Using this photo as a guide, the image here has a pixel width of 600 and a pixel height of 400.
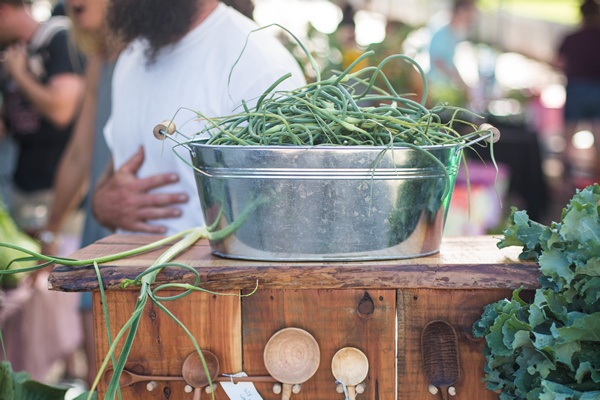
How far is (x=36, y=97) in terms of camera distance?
2.39 metres

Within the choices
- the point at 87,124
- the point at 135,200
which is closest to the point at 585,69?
the point at 87,124

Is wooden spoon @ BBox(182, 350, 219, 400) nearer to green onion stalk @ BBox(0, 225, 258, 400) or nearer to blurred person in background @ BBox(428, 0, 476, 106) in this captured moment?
green onion stalk @ BBox(0, 225, 258, 400)

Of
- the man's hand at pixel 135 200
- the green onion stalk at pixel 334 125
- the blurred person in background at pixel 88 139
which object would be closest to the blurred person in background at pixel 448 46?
the blurred person in background at pixel 88 139

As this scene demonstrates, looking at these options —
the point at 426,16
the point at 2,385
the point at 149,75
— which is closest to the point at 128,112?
the point at 149,75

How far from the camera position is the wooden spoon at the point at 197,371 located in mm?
770

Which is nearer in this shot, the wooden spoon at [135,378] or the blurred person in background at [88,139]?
the wooden spoon at [135,378]

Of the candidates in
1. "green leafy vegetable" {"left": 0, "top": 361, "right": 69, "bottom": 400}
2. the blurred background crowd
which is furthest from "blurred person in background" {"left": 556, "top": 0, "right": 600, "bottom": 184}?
"green leafy vegetable" {"left": 0, "top": 361, "right": 69, "bottom": 400}

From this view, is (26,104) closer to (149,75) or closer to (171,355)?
(149,75)

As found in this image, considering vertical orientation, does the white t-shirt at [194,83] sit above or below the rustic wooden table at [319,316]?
above

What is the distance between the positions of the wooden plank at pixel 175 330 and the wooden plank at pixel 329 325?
0.02 m

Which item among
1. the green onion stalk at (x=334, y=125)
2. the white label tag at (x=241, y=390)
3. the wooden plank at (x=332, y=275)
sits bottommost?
the white label tag at (x=241, y=390)

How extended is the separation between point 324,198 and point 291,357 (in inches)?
9.8

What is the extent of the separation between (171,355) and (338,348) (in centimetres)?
26

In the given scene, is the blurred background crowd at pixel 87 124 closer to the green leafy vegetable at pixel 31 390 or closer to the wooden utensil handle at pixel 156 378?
the wooden utensil handle at pixel 156 378
